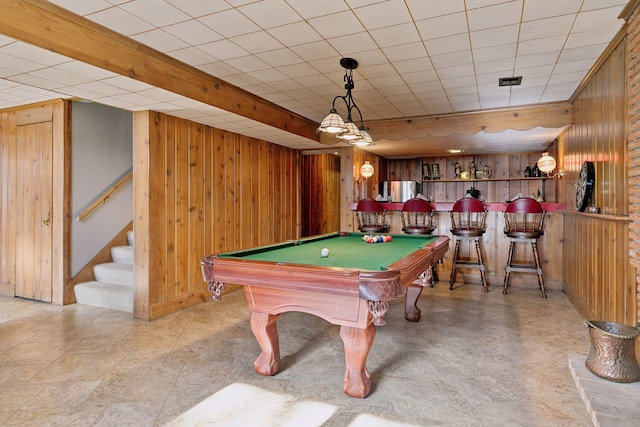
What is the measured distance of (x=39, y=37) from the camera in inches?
90.3

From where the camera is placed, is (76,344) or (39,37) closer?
(39,37)

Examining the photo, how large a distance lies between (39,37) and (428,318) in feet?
13.1

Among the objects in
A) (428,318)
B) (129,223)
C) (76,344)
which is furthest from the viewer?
(129,223)

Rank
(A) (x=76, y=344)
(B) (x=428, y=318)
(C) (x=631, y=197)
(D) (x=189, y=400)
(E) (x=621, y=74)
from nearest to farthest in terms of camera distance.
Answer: (D) (x=189, y=400) → (C) (x=631, y=197) → (E) (x=621, y=74) → (A) (x=76, y=344) → (B) (x=428, y=318)

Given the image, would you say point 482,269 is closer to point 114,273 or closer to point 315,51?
point 315,51

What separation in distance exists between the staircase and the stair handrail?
642mm

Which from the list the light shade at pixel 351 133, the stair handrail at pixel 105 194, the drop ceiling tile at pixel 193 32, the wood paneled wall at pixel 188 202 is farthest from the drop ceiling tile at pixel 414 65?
the stair handrail at pixel 105 194

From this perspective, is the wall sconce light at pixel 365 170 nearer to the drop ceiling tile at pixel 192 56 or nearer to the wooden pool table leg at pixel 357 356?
the drop ceiling tile at pixel 192 56

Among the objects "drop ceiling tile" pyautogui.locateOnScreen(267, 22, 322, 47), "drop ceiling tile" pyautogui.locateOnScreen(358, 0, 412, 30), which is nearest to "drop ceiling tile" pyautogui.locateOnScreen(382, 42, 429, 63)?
"drop ceiling tile" pyautogui.locateOnScreen(358, 0, 412, 30)

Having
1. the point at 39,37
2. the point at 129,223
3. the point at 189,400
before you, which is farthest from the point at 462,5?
the point at 129,223

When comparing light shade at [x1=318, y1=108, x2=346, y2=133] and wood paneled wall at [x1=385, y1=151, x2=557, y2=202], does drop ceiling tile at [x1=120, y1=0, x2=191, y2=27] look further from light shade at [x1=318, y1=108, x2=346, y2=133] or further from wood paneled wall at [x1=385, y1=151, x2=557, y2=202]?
wood paneled wall at [x1=385, y1=151, x2=557, y2=202]

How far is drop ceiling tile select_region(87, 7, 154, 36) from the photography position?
2475 mm

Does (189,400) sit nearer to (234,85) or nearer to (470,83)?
(234,85)

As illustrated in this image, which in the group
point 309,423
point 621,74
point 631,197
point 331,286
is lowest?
point 309,423
